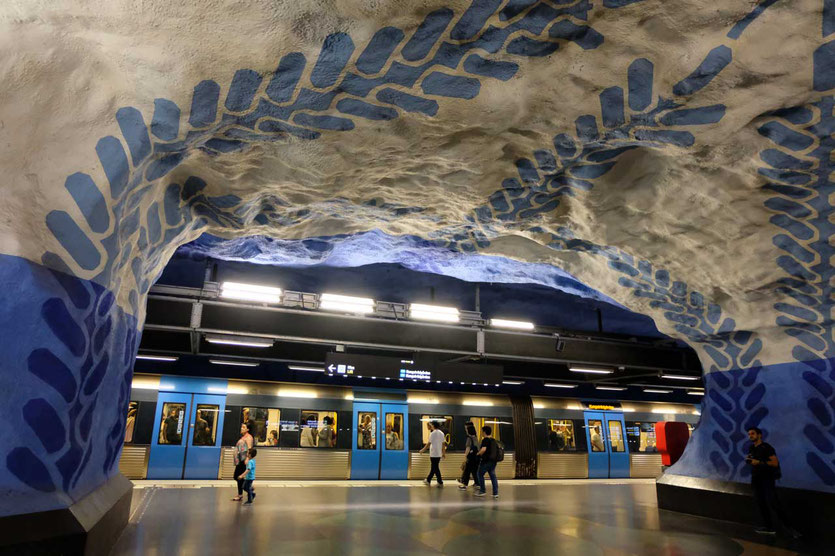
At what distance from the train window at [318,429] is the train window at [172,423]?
2606mm

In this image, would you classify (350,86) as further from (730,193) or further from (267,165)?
(730,193)

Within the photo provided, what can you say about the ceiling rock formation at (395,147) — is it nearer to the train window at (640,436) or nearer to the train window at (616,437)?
the train window at (616,437)

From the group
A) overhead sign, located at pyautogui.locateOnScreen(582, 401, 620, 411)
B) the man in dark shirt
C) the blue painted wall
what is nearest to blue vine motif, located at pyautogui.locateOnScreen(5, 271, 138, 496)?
the blue painted wall

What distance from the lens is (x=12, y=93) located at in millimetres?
2920

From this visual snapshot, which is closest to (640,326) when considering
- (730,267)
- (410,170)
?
(730,267)

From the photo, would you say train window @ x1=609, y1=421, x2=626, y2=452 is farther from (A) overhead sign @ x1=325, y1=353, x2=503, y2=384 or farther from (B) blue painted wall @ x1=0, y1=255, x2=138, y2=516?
(B) blue painted wall @ x1=0, y1=255, x2=138, y2=516

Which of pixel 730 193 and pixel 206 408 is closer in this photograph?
pixel 730 193

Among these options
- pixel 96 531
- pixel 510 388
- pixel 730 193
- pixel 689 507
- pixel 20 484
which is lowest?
pixel 689 507

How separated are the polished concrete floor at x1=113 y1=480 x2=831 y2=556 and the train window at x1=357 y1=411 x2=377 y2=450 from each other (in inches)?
131

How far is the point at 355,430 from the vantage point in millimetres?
12258

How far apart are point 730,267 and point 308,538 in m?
5.58

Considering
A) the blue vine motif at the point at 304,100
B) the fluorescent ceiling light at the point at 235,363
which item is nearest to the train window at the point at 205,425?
the fluorescent ceiling light at the point at 235,363

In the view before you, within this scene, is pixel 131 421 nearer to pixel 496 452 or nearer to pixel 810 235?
pixel 496 452

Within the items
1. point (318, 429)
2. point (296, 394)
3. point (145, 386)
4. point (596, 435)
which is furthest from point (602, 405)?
point (145, 386)
